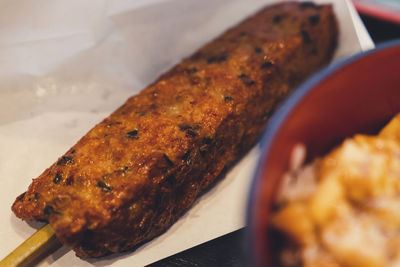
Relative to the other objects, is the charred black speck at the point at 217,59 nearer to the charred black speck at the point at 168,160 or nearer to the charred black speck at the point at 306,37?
the charred black speck at the point at 306,37

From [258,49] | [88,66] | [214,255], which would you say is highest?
[88,66]

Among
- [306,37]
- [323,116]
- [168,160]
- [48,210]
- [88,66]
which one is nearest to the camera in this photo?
[323,116]

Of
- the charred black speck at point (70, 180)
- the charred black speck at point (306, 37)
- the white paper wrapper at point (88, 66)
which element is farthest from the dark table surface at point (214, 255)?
the charred black speck at point (306, 37)

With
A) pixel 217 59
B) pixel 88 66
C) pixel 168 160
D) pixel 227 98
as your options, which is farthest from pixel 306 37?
pixel 88 66

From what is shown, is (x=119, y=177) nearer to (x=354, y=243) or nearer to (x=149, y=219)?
(x=149, y=219)

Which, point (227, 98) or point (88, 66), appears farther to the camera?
point (88, 66)

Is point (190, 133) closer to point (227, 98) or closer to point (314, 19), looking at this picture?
point (227, 98)

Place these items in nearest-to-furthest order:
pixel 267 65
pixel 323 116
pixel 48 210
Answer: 1. pixel 323 116
2. pixel 48 210
3. pixel 267 65
